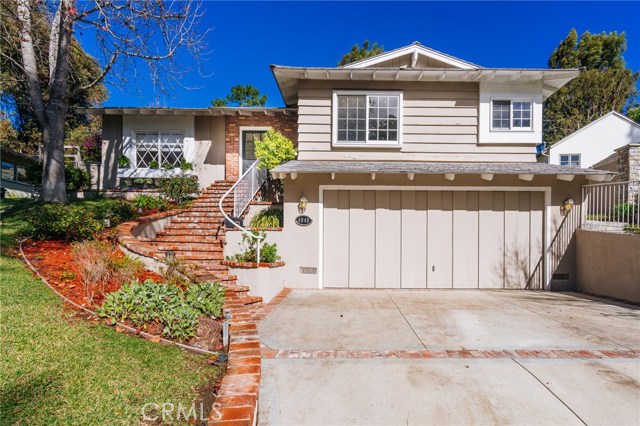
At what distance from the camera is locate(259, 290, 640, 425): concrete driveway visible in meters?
2.51

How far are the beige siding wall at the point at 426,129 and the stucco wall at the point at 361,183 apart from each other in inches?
34.0

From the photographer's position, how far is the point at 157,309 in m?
3.24

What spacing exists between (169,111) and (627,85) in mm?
32289

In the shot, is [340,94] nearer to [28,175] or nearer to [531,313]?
[531,313]

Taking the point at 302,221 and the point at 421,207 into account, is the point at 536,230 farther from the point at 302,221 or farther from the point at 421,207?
the point at 302,221

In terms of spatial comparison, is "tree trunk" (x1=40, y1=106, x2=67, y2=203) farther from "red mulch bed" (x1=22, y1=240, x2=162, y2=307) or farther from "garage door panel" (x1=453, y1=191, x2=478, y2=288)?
"garage door panel" (x1=453, y1=191, x2=478, y2=288)

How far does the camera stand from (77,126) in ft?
74.5

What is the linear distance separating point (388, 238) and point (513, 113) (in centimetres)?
465

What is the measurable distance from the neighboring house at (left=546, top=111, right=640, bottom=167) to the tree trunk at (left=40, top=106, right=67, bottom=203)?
972 inches

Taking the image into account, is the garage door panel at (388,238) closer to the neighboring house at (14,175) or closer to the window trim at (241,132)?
the window trim at (241,132)

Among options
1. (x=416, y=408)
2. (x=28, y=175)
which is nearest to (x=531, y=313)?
(x=416, y=408)

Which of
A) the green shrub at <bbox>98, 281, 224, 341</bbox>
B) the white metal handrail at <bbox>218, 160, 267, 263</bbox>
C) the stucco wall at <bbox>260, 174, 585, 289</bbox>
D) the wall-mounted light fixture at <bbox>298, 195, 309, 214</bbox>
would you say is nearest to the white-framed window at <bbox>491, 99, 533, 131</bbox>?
the stucco wall at <bbox>260, 174, 585, 289</bbox>

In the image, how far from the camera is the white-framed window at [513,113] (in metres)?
7.50

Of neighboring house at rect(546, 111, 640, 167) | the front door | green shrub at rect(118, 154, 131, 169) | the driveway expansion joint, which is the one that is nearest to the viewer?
the driveway expansion joint
